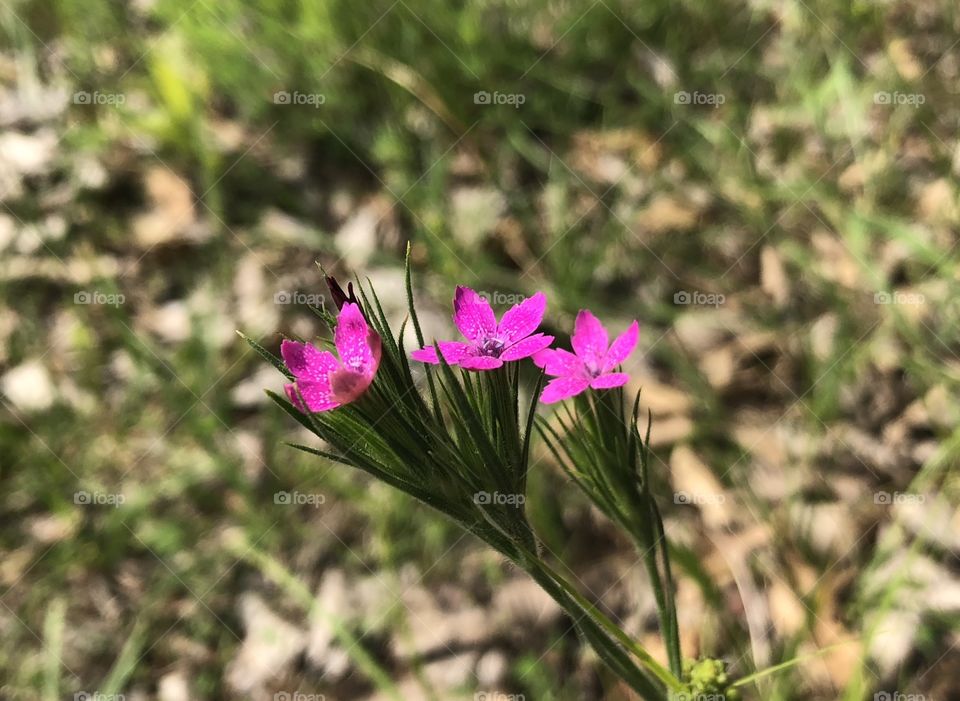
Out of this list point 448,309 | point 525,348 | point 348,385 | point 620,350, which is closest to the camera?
point 348,385

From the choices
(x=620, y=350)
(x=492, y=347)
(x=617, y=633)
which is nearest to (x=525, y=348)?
(x=492, y=347)

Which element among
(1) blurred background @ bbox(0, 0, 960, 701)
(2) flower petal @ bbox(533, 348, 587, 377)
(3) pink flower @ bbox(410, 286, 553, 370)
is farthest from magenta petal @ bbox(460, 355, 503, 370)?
(1) blurred background @ bbox(0, 0, 960, 701)

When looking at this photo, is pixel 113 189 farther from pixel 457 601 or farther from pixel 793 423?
pixel 793 423

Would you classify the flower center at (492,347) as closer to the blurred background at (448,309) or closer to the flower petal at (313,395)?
the flower petal at (313,395)

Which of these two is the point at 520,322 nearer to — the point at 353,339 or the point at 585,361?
the point at 585,361

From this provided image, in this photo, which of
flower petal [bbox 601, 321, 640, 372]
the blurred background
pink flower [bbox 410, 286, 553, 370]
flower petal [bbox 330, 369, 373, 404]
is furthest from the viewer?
the blurred background

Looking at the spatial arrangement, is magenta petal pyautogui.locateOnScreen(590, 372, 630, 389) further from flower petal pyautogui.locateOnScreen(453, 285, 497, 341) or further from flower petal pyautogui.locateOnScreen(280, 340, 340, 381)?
flower petal pyautogui.locateOnScreen(280, 340, 340, 381)

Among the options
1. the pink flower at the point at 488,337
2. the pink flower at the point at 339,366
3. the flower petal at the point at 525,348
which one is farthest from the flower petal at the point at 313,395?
the flower petal at the point at 525,348
